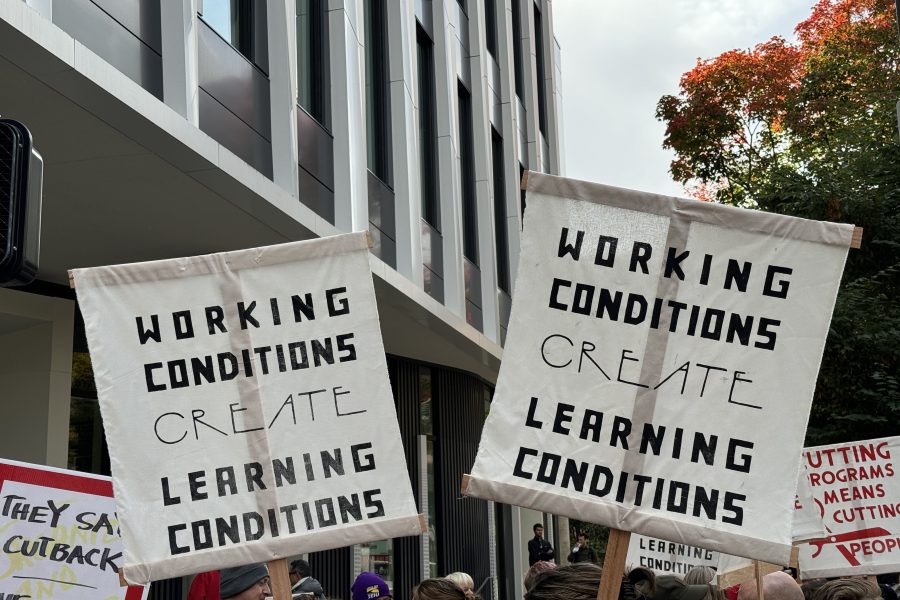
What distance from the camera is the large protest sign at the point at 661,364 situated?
4109mm

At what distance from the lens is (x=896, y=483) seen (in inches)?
363

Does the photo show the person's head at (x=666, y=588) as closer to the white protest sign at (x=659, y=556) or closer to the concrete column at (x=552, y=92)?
the white protest sign at (x=659, y=556)

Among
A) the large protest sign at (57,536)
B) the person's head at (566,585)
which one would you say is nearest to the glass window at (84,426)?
the large protest sign at (57,536)

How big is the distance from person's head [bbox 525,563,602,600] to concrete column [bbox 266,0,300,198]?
27.9 feet

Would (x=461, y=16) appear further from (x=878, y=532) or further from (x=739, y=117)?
(x=878, y=532)

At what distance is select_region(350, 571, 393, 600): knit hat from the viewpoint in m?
7.01

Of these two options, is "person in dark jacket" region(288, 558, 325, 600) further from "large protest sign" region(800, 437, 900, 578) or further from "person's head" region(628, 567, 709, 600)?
"large protest sign" region(800, 437, 900, 578)

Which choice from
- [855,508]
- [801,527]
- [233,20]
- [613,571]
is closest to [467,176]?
[233,20]

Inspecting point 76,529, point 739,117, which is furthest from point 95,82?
point 739,117

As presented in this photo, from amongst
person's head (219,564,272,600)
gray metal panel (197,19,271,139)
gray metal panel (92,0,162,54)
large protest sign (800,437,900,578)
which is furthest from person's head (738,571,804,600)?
gray metal panel (197,19,271,139)

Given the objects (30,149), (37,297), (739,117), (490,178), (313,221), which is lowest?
(30,149)

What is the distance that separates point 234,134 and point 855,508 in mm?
6496

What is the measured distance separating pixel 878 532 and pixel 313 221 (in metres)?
5.96

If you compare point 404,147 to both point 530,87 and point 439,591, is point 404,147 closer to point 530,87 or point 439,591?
point 439,591
